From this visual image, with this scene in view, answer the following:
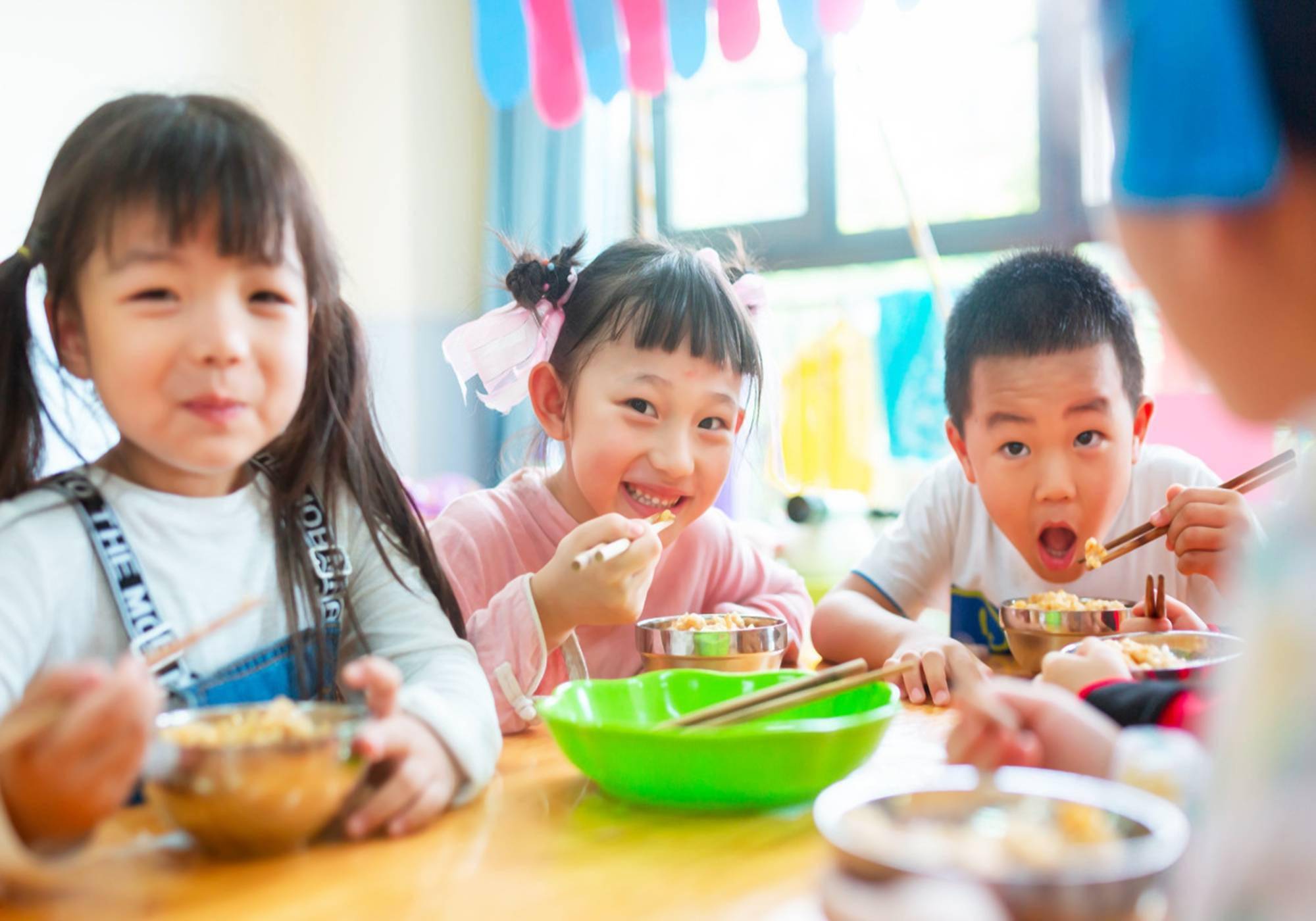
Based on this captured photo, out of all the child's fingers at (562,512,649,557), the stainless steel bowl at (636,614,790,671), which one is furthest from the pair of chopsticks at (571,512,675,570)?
the stainless steel bowl at (636,614,790,671)

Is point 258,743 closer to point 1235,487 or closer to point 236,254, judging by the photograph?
point 236,254

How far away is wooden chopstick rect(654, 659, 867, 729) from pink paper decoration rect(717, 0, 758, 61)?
244 cm

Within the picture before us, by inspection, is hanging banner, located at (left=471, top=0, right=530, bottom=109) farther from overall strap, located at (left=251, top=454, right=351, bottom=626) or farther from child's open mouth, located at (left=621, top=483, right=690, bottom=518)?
overall strap, located at (left=251, top=454, right=351, bottom=626)

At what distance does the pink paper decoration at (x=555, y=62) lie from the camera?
3213mm

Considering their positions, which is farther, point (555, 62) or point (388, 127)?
point (388, 127)

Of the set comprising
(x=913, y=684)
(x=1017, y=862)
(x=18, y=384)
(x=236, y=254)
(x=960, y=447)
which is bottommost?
(x=913, y=684)

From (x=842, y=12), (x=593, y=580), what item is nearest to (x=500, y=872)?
(x=593, y=580)

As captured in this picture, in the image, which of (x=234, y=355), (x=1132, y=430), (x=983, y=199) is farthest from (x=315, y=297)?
(x=983, y=199)

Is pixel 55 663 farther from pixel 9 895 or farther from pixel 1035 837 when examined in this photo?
pixel 1035 837

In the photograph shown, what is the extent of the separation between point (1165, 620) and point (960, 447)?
0.50 meters

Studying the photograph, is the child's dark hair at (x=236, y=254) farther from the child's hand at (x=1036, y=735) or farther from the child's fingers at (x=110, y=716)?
the child's hand at (x=1036, y=735)

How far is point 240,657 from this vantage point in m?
0.99

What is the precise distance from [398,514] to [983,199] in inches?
101

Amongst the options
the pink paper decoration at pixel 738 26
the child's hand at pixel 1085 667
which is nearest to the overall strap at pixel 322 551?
the child's hand at pixel 1085 667
